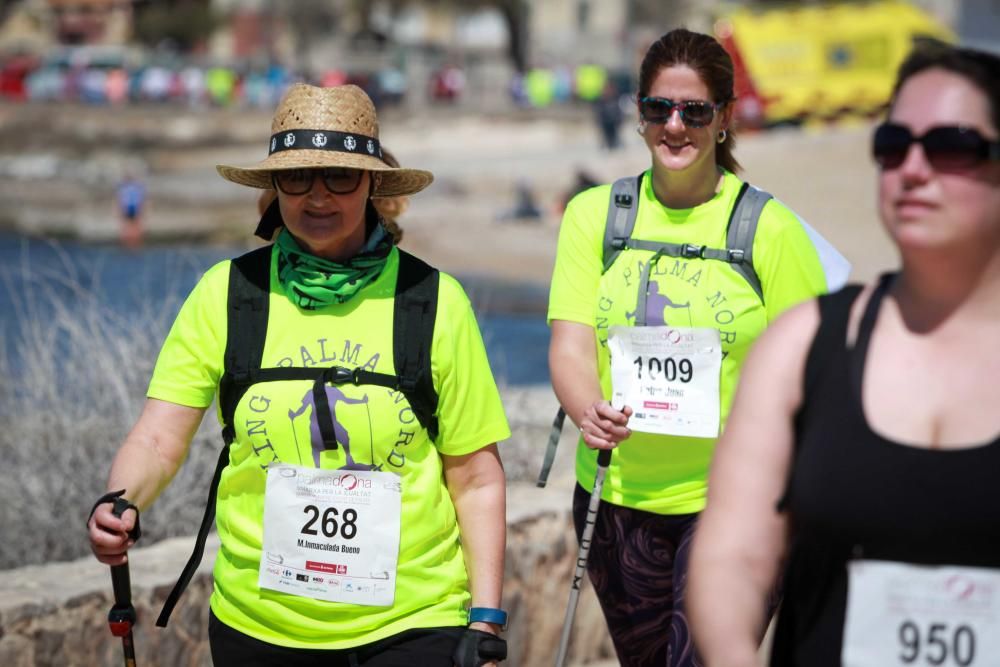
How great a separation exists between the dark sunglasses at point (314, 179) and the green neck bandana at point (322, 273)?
124 millimetres

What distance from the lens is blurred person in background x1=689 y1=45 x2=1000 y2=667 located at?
2.07 meters

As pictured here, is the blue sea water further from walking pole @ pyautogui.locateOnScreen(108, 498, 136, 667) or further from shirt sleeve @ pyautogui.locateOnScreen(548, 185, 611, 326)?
walking pole @ pyautogui.locateOnScreen(108, 498, 136, 667)

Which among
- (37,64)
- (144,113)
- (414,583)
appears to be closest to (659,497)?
(414,583)

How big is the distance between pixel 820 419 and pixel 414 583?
1303 millimetres

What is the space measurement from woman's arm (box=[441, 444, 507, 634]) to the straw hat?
68 centimetres

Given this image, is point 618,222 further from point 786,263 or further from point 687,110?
point 786,263

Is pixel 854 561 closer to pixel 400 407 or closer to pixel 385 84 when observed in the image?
pixel 400 407

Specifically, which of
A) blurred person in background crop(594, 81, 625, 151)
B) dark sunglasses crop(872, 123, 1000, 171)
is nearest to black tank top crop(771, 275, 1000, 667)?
dark sunglasses crop(872, 123, 1000, 171)

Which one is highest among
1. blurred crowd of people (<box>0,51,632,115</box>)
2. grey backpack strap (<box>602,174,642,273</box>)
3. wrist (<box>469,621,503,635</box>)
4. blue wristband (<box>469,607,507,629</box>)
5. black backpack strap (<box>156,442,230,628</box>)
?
blurred crowd of people (<box>0,51,632,115</box>)

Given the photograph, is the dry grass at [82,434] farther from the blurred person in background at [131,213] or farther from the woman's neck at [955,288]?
the blurred person in background at [131,213]

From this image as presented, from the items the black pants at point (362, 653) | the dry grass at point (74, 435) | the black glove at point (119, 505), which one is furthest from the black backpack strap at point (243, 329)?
the dry grass at point (74, 435)

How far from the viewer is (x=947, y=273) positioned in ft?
6.98

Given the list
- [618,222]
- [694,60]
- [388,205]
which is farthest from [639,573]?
[694,60]

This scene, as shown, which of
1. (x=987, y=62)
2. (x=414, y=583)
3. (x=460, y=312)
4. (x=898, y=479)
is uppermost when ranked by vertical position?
(x=987, y=62)
